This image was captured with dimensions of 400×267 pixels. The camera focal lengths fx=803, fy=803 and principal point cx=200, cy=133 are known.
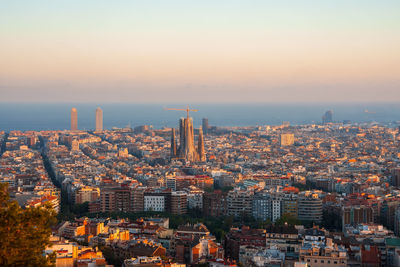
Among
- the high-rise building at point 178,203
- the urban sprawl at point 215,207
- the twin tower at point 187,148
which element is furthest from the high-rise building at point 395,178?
the twin tower at point 187,148

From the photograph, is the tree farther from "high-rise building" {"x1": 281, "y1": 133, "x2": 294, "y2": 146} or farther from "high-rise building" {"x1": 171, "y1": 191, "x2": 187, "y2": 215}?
"high-rise building" {"x1": 281, "y1": 133, "x2": 294, "y2": 146}

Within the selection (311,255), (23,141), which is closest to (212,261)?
(311,255)

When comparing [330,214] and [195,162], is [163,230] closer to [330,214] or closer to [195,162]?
[330,214]

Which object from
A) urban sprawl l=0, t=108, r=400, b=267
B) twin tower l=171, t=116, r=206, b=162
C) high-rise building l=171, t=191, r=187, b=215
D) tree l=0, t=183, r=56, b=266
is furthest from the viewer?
twin tower l=171, t=116, r=206, b=162

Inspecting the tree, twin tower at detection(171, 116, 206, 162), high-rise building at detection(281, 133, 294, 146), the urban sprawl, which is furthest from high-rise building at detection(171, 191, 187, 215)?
high-rise building at detection(281, 133, 294, 146)

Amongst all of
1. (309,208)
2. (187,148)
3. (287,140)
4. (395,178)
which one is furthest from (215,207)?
(287,140)

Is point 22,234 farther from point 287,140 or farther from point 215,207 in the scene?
point 287,140

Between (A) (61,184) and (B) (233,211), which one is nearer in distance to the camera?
(B) (233,211)

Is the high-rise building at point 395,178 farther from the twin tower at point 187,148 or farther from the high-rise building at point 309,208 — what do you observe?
the twin tower at point 187,148

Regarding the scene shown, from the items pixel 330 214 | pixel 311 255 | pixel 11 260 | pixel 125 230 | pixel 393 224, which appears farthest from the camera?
pixel 330 214
